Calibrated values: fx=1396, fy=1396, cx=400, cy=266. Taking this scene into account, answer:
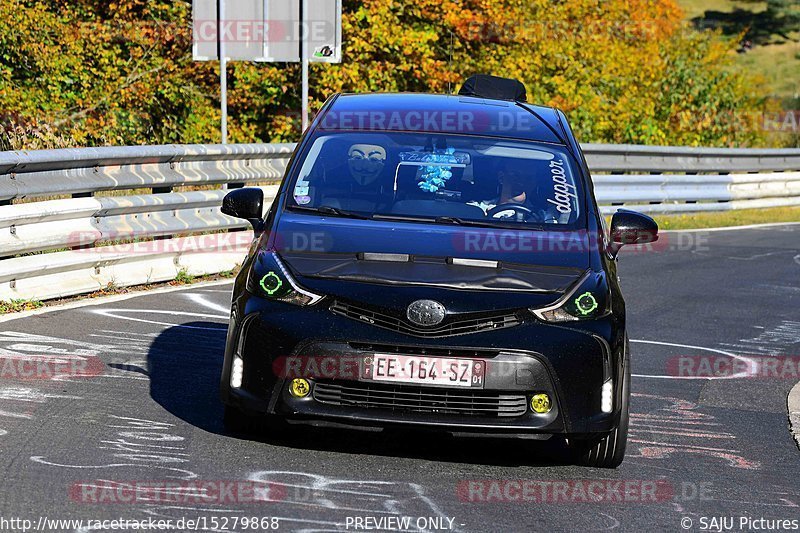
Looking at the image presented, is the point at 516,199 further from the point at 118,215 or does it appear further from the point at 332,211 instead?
the point at 118,215

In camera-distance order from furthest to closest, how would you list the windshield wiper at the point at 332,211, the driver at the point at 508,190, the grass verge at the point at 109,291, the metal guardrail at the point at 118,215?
the metal guardrail at the point at 118,215, the grass verge at the point at 109,291, the driver at the point at 508,190, the windshield wiper at the point at 332,211

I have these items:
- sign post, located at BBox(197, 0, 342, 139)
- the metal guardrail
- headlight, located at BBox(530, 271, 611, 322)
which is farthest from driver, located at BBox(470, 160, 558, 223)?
sign post, located at BBox(197, 0, 342, 139)

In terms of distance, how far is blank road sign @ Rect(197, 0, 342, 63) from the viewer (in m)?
17.5

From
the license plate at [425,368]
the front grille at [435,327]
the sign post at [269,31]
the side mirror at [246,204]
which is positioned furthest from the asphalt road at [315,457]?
the sign post at [269,31]

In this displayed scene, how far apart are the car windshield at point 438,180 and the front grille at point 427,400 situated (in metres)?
1.14

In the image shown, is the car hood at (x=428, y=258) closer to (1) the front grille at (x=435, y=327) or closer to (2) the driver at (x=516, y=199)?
(1) the front grille at (x=435, y=327)

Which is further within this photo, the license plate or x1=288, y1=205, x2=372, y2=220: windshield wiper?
x1=288, y1=205, x2=372, y2=220: windshield wiper

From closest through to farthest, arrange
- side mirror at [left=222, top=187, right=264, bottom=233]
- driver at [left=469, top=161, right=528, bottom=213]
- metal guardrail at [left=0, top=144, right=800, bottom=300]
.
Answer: side mirror at [left=222, top=187, right=264, bottom=233] → driver at [left=469, top=161, right=528, bottom=213] → metal guardrail at [left=0, top=144, right=800, bottom=300]

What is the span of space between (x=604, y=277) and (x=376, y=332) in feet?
3.67

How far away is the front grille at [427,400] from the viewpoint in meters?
5.90

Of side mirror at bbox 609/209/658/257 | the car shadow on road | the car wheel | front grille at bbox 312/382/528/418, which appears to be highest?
side mirror at bbox 609/209/658/257

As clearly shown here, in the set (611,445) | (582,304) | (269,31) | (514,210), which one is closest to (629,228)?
(514,210)

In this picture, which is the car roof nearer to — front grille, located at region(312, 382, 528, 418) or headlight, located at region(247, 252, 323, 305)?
headlight, located at region(247, 252, 323, 305)

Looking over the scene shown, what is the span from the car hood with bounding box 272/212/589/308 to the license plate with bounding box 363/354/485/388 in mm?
277
